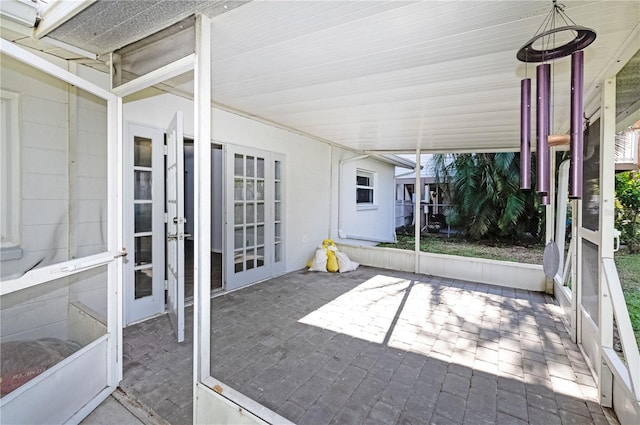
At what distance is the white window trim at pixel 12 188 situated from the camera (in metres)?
1.90

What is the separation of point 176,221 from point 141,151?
97cm

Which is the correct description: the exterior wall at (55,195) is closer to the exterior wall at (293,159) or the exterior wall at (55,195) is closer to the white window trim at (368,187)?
the exterior wall at (293,159)

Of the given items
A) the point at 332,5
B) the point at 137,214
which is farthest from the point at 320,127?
the point at 332,5

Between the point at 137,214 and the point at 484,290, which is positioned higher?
the point at 137,214

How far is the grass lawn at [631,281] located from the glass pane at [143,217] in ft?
16.6

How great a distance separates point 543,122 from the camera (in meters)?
1.51

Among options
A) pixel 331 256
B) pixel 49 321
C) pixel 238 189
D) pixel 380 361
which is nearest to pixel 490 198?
pixel 331 256

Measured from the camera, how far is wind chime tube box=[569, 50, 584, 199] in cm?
138

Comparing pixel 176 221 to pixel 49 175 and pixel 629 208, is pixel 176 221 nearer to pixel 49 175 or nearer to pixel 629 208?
pixel 49 175

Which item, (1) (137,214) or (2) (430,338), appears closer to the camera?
(2) (430,338)

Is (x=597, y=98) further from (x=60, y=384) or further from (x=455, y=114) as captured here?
(x=60, y=384)

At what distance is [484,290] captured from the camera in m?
4.70

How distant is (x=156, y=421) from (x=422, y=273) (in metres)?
4.69

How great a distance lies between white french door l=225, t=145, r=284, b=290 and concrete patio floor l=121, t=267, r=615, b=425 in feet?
1.98
